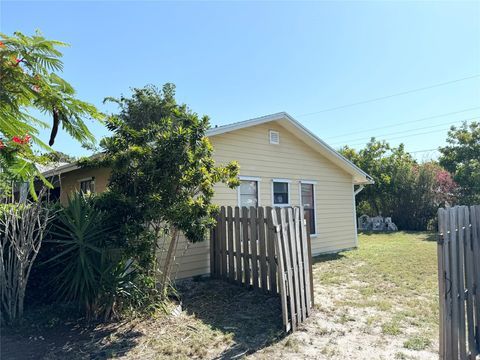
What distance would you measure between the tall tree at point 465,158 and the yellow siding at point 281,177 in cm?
928

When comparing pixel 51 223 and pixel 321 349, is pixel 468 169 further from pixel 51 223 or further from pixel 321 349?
pixel 51 223

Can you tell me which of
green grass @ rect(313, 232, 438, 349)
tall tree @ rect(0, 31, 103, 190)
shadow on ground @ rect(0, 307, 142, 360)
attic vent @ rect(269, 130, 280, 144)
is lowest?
green grass @ rect(313, 232, 438, 349)

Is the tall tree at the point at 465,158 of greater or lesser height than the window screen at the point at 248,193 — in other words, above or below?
above

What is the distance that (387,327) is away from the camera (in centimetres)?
438

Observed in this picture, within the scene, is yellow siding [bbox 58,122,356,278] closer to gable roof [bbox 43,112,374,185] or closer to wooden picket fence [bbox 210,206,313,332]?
gable roof [bbox 43,112,374,185]

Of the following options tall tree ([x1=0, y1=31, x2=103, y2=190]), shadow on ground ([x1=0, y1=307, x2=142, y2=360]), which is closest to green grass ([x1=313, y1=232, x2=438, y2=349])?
shadow on ground ([x1=0, y1=307, x2=142, y2=360])

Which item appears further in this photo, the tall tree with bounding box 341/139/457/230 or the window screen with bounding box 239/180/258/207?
the tall tree with bounding box 341/139/457/230

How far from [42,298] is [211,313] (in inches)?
106

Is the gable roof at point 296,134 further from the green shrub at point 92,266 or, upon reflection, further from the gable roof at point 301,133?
the green shrub at point 92,266

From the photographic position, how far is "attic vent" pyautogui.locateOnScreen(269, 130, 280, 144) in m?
9.39

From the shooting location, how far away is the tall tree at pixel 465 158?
1698 cm

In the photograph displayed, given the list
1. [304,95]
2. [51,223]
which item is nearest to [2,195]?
[51,223]

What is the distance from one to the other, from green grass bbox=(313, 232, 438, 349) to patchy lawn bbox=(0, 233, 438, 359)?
2 centimetres

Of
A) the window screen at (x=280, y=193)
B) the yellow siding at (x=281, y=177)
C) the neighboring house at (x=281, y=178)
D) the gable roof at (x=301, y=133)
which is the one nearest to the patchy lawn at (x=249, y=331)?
the yellow siding at (x=281, y=177)
